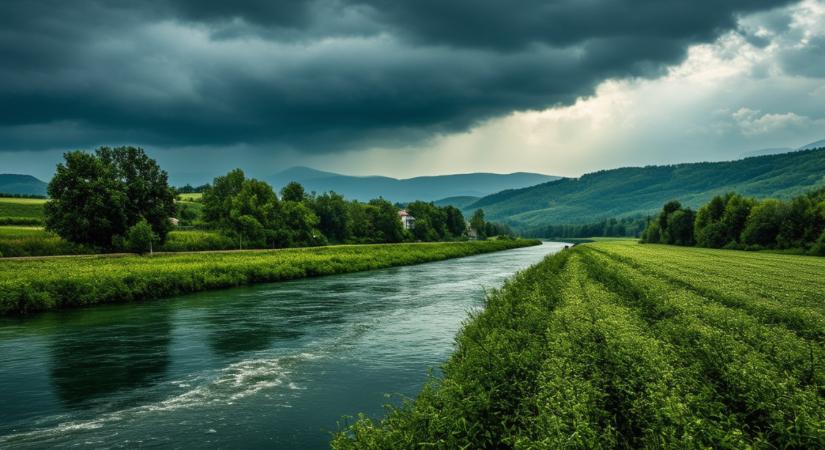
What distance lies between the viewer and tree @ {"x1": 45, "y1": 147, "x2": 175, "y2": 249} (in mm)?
50438

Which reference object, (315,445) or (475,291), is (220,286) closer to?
(475,291)

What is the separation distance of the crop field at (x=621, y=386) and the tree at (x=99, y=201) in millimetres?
50227

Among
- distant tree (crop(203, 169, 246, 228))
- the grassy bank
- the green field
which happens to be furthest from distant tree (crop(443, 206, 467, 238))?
the grassy bank

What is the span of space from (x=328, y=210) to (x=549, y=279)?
9368 cm

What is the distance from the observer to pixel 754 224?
279 feet

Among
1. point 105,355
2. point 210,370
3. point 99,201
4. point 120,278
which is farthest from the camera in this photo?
point 99,201

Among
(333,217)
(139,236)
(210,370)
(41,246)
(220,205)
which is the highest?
(220,205)

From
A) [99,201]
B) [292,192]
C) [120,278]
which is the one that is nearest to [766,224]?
[292,192]

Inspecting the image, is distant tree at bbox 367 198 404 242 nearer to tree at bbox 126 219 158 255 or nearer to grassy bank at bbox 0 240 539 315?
grassy bank at bbox 0 240 539 315

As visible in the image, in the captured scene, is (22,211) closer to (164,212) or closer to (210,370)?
(164,212)

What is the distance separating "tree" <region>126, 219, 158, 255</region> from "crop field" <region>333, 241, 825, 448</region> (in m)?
47.9

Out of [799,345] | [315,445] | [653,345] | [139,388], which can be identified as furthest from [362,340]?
[799,345]

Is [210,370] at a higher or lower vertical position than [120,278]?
lower

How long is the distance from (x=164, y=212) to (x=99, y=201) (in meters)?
10.2
